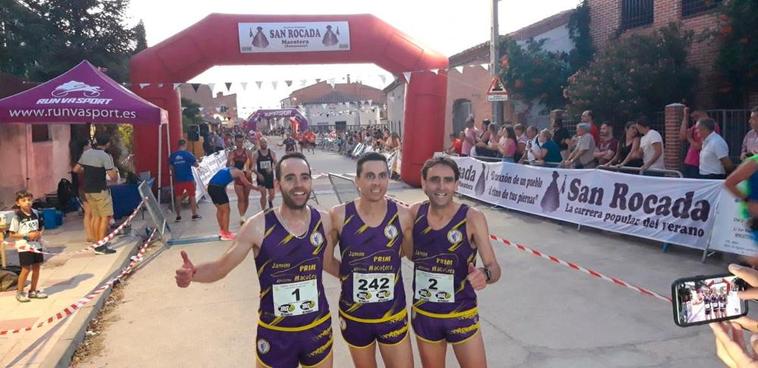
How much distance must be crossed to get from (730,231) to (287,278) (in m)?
6.13

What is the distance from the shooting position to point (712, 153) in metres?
8.19

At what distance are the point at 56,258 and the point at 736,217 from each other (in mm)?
9116

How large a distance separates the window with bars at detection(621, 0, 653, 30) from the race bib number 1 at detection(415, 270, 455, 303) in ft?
49.4

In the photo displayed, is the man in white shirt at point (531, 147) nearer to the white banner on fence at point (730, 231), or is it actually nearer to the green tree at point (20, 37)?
the white banner on fence at point (730, 231)

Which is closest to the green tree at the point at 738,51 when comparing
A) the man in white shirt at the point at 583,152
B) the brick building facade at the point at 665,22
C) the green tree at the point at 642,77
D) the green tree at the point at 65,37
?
the brick building facade at the point at 665,22

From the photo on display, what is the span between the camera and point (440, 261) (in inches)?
138

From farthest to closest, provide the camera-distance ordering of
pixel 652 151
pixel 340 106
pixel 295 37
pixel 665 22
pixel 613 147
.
Answer: pixel 340 106, pixel 665 22, pixel 295 37, pixel 613 147, pixel 652 151

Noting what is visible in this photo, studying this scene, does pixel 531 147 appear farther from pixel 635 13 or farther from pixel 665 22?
pixel 635 13

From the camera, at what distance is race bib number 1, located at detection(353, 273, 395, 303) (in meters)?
3.43

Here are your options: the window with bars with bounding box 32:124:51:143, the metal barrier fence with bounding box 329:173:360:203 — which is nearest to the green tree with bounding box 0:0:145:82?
the window with bars with bounding box 32:124:51:143

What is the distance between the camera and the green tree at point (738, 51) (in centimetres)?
1200

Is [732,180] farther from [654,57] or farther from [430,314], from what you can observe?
[654,57]

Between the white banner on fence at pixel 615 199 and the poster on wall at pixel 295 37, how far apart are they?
17.5ft

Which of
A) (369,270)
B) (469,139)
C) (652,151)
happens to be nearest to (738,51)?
(652,151)
